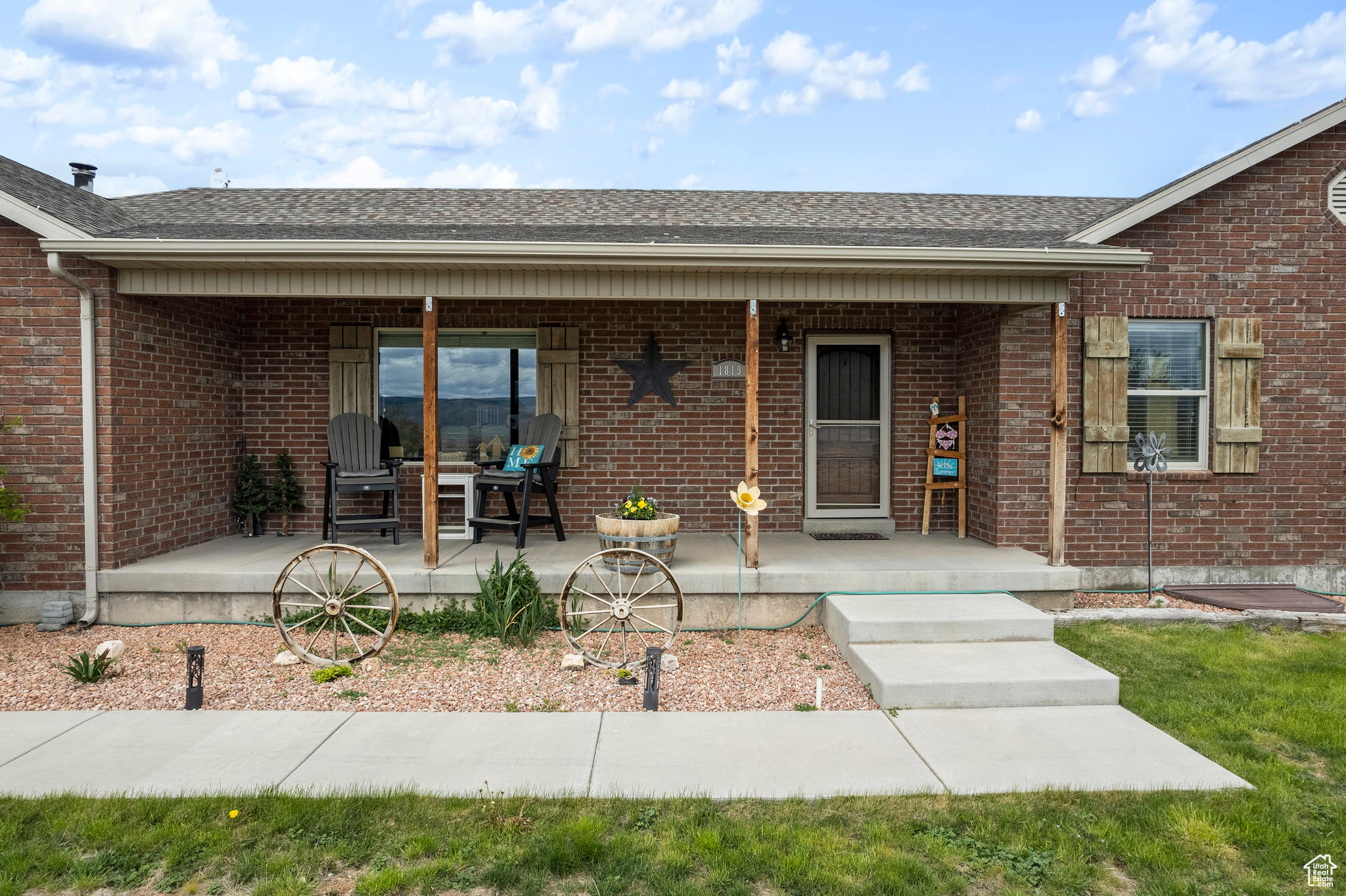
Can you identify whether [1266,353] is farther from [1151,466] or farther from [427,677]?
[427,677]

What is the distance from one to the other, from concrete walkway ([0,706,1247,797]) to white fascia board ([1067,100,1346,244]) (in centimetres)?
378

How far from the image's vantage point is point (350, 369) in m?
6.75

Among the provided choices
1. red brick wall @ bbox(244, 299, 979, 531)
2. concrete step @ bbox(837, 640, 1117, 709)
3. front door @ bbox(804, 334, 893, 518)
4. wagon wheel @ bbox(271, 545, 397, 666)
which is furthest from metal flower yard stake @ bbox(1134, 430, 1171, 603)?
wagon wheel @ bbox(271, 545, 397, 666)

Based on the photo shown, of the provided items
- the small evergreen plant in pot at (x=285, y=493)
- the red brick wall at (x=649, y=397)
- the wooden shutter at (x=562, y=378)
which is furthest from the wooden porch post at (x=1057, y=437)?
the small evergreen plant in pot at (x=285, y=493)

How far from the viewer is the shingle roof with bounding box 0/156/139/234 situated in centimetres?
504

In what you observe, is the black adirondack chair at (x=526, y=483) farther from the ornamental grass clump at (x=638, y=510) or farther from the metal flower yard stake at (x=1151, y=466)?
the metal flower yard stake at (x=1151, y=466)

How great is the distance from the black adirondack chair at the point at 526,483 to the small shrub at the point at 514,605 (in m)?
0.66

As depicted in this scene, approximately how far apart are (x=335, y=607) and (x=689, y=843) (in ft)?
9.08

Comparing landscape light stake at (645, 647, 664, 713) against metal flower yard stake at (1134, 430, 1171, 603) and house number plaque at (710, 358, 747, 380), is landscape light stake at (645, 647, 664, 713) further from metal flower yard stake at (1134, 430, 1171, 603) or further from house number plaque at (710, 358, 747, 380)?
metal flower yard stake at (1134, 430, 1171, 603)

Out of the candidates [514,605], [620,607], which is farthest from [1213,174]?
[514,605]

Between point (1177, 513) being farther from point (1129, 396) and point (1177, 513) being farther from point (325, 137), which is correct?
point (325, 137)

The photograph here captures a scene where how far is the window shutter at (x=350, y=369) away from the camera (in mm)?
6715

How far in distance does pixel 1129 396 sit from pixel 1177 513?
101 centimetres

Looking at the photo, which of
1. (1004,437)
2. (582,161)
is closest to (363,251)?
(1004,437)
